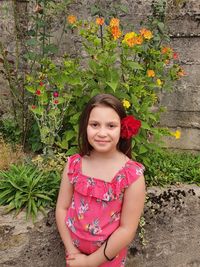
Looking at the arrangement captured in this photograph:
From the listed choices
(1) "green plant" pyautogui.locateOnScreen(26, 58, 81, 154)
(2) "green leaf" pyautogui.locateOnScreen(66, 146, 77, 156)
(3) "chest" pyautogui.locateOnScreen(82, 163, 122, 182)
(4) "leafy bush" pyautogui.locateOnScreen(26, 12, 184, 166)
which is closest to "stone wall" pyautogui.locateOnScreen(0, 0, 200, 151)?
(4) "leafy bush" pyautogui.locateOnScreen(26, 12, 184, 166)

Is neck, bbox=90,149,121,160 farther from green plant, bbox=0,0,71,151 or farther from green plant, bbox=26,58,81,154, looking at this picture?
green plant, bbox=0,0,71,151

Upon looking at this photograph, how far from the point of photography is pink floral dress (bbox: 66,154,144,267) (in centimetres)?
234

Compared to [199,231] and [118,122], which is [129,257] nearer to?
[199,231]

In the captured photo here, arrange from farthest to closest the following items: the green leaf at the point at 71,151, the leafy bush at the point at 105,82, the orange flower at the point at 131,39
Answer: the green leaf at the point at 71,151
the leafy bush at the point at 105,82
the orange flower at the point at 131,39

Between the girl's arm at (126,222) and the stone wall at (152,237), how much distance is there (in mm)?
623

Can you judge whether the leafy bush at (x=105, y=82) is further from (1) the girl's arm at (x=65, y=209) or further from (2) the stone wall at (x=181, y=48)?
(1) the girl's arm at (x=65, y=209)

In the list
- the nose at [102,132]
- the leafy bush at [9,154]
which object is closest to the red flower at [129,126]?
the nose at [102,132]

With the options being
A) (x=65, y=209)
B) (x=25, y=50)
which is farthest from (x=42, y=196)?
(x=25, y=50)

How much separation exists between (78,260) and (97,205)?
0.40m

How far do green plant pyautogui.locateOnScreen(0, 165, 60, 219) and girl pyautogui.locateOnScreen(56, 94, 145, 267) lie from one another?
1.41 feet

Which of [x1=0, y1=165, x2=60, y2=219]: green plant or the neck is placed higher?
the neck

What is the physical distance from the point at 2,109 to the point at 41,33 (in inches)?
42.2

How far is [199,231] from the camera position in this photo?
3.35 meters

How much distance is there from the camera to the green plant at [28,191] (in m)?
2.83
